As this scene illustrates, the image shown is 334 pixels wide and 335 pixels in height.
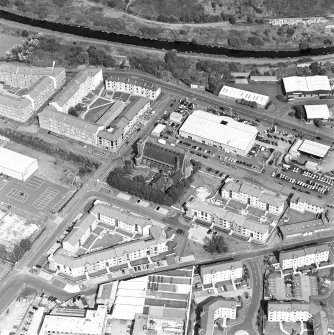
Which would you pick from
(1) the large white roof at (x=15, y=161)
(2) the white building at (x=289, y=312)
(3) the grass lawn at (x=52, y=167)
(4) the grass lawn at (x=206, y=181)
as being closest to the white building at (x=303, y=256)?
(2) the white building at (x=289, y=312)

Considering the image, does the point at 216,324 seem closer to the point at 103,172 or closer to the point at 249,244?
the point at 249,244

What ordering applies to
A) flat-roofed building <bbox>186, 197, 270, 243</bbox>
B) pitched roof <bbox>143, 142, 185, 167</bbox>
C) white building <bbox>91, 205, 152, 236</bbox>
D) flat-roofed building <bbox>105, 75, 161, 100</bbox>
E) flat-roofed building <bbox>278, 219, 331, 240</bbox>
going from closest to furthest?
flat-roofed building <bbox>186, 197, 270, 243</bbox> → white building <bbox>91, 205, 152, 236</bbox> → flat-roofed building <bbox>278, 219, 331, 240</bbox> → pitched roof <bbox>143, 142, 185, 167</bbox> → flat-roofed building <bbox>105, 75, 161, 100</bbox>

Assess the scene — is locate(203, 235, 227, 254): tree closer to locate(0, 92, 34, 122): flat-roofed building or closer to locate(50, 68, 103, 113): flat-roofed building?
locate(50, 68, 103, 113): flat-roofed building

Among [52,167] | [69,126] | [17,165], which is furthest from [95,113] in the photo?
[17,165]

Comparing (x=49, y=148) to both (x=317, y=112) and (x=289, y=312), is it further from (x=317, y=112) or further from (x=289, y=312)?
(x=289, y=312)

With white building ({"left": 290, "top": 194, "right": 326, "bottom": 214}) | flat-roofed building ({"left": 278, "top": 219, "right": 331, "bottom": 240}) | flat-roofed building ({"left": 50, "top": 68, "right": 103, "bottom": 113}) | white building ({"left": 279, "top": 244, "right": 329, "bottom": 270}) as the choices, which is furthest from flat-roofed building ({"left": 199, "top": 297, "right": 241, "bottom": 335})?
flat-roofed building ({"left": 50, "top": 68, "right": 103, "bottom": 113})

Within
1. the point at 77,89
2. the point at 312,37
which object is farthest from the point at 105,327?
the point at 312,37

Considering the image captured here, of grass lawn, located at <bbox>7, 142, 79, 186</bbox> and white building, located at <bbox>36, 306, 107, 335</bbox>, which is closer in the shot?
white building, located at <bbox>36, 306, 107, 335</bbox>
